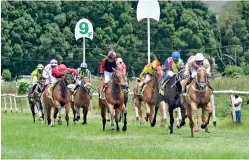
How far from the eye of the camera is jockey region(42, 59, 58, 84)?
87.9 feet

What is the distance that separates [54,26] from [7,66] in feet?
17.6

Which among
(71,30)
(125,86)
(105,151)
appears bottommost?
(105,151)

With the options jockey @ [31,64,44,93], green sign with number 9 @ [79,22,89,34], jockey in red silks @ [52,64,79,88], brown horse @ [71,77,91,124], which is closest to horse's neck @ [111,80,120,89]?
jockey in red silks @ [52,64,79,88]

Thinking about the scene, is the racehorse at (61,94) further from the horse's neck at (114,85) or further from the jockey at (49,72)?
the horse's neck at (114,85)

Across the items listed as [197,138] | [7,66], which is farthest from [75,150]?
[7,66]

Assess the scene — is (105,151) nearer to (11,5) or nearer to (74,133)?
(74,133)

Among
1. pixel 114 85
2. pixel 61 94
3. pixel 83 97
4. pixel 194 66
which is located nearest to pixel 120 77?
pixel 114 85

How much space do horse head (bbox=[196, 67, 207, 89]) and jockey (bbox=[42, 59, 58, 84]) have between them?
27.6 feet

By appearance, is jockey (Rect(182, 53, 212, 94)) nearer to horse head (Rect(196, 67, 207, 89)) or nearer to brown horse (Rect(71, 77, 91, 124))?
horse head (Rect(196, 67, 207, 89))

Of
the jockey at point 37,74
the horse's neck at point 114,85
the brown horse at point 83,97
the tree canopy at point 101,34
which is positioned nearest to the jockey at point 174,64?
the horse's neck at point 114,85

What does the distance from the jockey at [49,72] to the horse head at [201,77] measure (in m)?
8.41

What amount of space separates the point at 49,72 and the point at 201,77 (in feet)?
31.6

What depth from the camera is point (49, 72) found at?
2764cm

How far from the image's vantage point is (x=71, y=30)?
69.4 m
